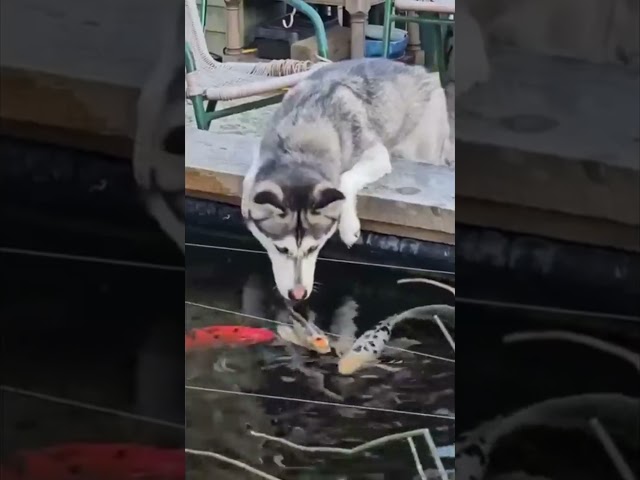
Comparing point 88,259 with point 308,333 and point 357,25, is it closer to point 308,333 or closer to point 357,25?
point 308,333

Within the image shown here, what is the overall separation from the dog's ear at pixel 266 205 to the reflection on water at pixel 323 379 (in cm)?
7

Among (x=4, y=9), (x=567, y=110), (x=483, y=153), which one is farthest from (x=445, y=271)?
(x=4, y=9)

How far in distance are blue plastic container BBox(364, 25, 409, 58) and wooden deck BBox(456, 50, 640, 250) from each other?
4.8 inches

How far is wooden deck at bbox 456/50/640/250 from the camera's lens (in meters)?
1.17

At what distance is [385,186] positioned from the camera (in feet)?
3.93

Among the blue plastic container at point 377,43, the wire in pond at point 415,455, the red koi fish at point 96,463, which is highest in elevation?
the blue plastic container at point 377,43

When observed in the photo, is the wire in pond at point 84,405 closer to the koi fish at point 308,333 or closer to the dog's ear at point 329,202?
the koi fish at point 308,333

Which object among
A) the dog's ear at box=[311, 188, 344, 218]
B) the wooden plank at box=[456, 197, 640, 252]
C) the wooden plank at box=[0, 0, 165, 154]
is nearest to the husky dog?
the dog's ear at box=[311, 188, 344, 218]

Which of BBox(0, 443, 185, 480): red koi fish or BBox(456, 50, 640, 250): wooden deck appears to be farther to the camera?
BBox(0, 443, 185, 480): red koi fish

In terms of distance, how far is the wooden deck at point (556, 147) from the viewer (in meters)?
1.17

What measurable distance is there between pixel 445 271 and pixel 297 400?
0.30 metres

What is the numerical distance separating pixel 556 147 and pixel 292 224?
403 millimetres

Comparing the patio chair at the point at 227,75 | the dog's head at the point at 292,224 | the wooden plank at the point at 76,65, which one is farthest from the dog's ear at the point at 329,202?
the wooden plank at the point at 76,65

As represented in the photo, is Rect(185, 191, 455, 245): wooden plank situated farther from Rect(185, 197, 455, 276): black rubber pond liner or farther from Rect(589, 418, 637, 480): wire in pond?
Rect(589, 418, 637, 480): wire in pond
